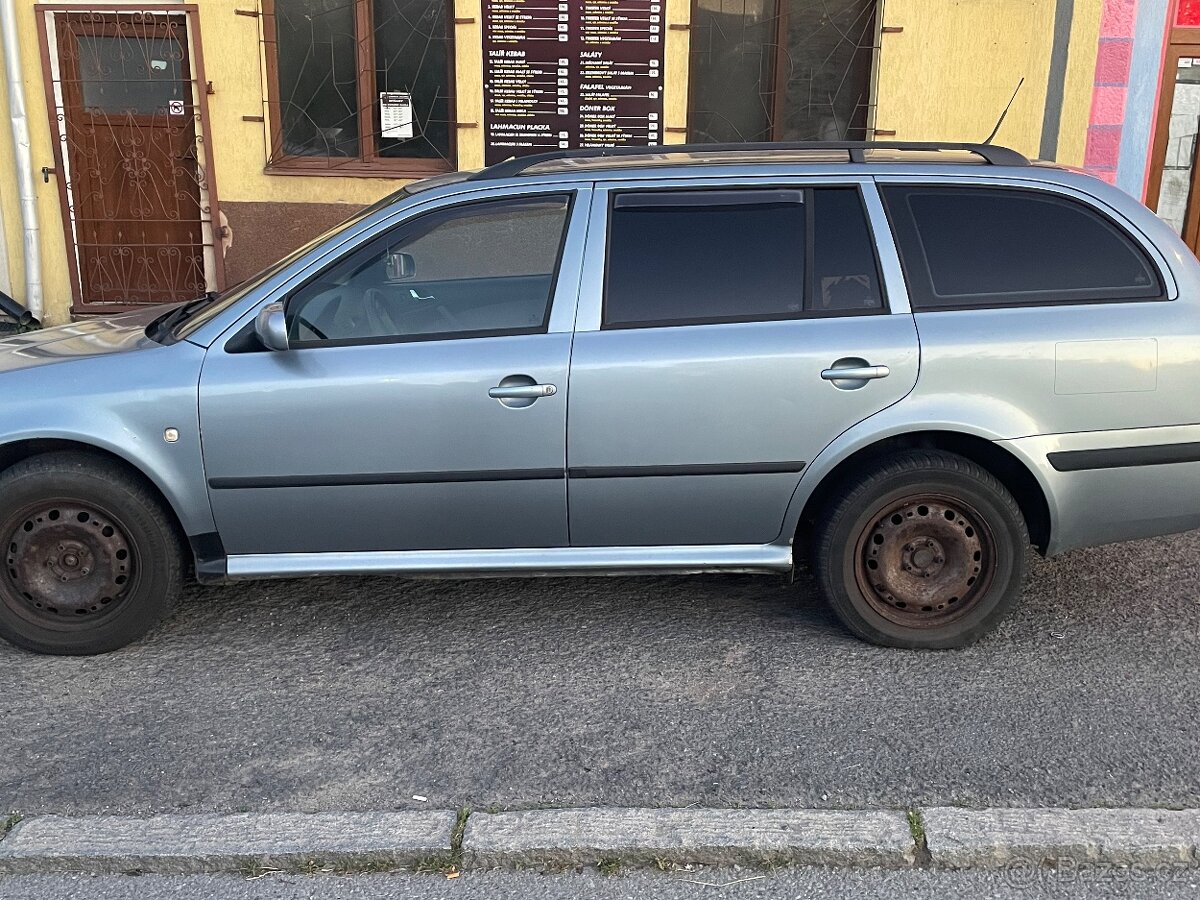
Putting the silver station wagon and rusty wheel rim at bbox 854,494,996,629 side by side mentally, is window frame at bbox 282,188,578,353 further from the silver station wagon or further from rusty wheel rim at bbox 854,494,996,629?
rusty wheel rim at bbox 854,494,996,629

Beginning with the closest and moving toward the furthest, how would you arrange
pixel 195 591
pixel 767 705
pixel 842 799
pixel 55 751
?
pixel 842 799 < pixel 55 751 < pixel 767 705 < pixel 195 591

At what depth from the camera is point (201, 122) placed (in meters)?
8.89

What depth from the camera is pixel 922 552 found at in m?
4.06

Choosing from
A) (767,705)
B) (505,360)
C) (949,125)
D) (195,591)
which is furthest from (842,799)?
(949,125)

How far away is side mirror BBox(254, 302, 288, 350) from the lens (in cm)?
382

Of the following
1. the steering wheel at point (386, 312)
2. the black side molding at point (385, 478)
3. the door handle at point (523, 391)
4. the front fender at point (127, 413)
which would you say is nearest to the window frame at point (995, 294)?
the door handle at point (523, 391)

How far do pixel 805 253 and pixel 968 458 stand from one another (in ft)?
3.07

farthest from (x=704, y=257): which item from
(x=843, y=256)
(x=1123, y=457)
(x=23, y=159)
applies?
(x=23, y=159)

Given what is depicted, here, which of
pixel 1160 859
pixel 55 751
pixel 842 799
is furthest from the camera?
pixel 55 751

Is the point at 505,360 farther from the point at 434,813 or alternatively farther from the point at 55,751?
the point at 55,751

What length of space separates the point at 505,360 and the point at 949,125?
632 centimetres

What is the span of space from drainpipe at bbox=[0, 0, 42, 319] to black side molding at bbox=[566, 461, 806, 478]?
6953mm

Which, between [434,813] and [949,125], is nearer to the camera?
[434,813]

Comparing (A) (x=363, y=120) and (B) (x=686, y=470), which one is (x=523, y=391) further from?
(A) (x=363, y=120)
